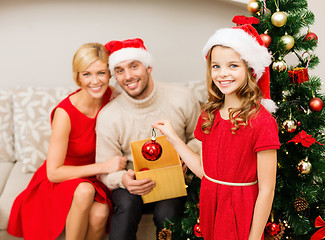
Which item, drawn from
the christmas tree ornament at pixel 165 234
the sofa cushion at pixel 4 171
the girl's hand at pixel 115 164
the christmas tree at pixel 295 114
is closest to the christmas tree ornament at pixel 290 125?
the christmas tree at pixel 295 114

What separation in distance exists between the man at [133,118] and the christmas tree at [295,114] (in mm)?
513

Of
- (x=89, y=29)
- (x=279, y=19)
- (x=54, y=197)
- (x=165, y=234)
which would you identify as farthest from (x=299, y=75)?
(x=89, y=29)

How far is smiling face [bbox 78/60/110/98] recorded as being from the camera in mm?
1742

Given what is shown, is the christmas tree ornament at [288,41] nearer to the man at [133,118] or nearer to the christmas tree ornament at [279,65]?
the christmas tree ornament at [279,65]

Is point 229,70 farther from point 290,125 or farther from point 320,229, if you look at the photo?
point 320,229

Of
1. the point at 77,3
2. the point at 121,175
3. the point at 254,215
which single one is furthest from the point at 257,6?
the point at 77,3

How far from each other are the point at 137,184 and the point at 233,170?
547 millimetres

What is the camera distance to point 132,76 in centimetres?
172

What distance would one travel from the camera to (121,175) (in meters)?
1.71

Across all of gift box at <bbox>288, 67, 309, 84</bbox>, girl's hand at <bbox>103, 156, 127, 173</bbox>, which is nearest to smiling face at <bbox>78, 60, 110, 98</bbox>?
girl's hand at <bbox>103, 156, 127, 173</bbox>

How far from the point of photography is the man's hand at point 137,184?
1563 mm

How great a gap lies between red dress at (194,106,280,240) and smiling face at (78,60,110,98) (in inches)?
29.5

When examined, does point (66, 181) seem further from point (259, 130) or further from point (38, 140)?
point (259, 130)

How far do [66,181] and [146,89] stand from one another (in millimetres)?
637
